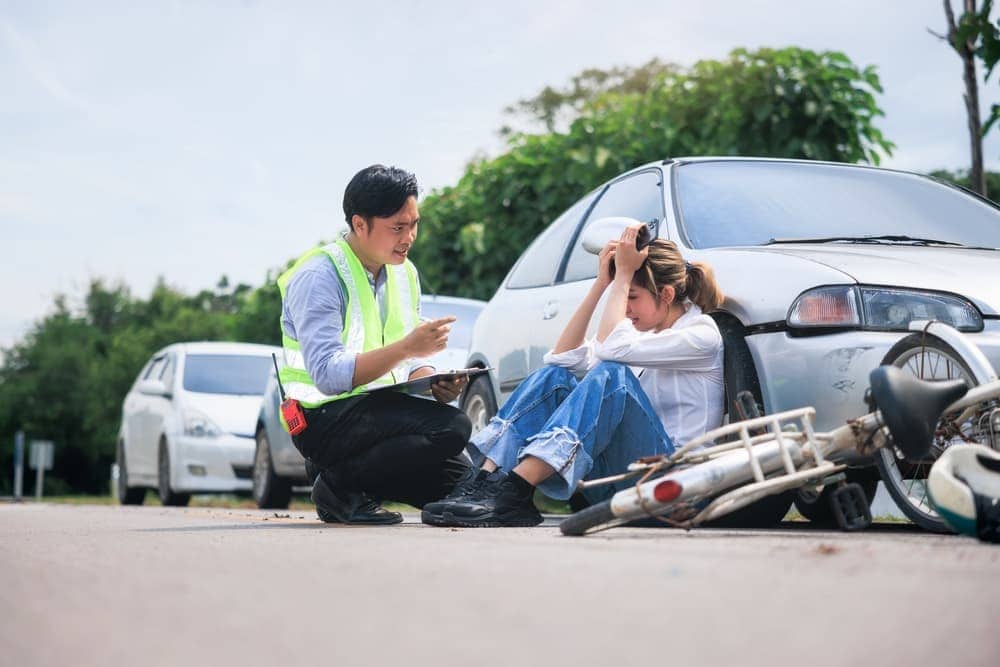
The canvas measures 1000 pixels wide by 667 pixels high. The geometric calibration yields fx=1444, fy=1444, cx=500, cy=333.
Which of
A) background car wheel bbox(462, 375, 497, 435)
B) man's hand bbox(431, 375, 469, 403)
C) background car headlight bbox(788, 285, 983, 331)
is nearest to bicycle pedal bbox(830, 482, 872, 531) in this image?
background car headlight bbox(788, 285, 983, 331)

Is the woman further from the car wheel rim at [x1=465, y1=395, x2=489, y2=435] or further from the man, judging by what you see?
the car wheel rim at [x1=465, y1=395, x2=489, y2=435]

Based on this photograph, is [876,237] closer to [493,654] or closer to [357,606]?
[357,606]

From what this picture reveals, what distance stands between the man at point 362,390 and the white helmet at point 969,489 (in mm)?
2347

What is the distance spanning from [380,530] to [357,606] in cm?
247

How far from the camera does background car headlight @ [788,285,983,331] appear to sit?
4.92 m

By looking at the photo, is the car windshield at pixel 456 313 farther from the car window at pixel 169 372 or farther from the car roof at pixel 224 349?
the car window at pixel 169 372

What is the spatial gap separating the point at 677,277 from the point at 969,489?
1.77m

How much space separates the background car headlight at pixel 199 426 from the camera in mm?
13086

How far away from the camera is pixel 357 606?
298 cm

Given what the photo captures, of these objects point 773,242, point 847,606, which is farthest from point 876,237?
point 847,606

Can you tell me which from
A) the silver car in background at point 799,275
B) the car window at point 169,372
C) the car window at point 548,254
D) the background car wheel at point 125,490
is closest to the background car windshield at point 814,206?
the silver car in background at point 799,275

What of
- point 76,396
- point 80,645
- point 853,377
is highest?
point 853,377

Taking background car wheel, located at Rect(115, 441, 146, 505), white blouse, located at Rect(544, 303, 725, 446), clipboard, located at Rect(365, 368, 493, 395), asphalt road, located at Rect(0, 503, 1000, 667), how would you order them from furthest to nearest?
background car wheel, located at Rect(115, 441, 146, 505)
clipboard, located at Rect(365, 368, 493, 395)
white blouse, located at Rect(544, 303, 725, 446)
asphalt road, located at Rect(0, 503, 1000, 667)

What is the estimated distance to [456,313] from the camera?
1093 centimetres
